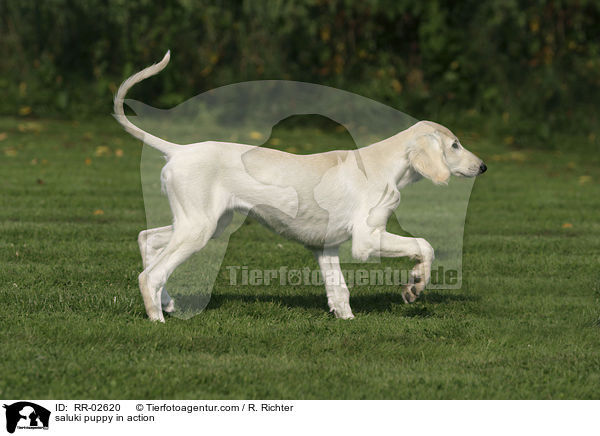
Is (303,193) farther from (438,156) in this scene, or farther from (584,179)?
(584,179)

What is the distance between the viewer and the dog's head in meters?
6.20

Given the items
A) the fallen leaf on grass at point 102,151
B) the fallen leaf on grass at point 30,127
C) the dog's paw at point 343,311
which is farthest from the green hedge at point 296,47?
the dog's paw at point 343,311

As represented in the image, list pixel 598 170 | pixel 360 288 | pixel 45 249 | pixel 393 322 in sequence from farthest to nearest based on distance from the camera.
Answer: pixel 598 170
pixel 45 249
pixel 360 288
pixel 393 322

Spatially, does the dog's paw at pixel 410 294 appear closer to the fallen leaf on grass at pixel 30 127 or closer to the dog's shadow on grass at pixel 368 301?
the dog's shadow on grass at pixel 368 301

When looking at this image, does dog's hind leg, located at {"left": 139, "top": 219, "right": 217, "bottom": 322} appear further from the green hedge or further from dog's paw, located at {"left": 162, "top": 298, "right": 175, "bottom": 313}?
the green hedge

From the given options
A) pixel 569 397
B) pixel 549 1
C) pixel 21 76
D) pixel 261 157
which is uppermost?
pixel 549 1

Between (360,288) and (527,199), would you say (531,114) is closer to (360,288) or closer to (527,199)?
(527,199)

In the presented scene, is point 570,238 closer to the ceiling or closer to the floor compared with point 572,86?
closer to the floor

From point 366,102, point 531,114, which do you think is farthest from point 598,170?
point 366,102

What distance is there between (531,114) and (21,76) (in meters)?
10.7

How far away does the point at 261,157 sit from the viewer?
612cm
